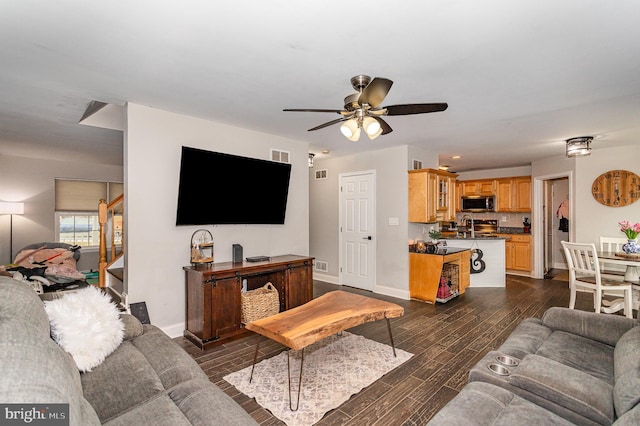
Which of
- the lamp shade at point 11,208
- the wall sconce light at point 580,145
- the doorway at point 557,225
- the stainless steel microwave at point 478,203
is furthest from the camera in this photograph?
the stainless steel microwave at point 478,203

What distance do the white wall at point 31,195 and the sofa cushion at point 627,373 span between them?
7.87m

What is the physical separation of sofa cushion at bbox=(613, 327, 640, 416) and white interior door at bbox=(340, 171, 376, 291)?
391cm

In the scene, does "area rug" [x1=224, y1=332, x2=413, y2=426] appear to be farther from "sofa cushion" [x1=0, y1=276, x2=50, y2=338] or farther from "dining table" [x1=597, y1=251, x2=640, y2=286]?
"dining table" [x1=597, y1=251, x2=640, y2=286]

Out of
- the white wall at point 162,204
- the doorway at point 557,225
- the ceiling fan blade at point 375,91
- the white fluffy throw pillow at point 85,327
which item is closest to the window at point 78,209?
the white wall at point 162,204

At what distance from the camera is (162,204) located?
3.45 metres

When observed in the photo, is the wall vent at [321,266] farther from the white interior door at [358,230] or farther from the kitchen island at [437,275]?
the kitchen island at [437,275]

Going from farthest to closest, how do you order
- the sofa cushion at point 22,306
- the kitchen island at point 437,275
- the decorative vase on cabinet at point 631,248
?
the kitchen island at point 437,275 < the decorative vase on cabinet at point 631,248 < the sofa cushion at point 22,306

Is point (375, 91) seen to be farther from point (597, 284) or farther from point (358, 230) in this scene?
point (597, 284)

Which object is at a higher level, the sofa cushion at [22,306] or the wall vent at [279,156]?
the wall vent at [279,156]

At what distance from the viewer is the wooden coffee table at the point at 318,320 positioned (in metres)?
2.28

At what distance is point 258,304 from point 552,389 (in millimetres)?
2795

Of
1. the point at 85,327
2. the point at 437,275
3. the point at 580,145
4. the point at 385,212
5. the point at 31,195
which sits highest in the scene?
the point at 580,145

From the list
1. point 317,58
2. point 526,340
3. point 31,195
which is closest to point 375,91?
point 317,58

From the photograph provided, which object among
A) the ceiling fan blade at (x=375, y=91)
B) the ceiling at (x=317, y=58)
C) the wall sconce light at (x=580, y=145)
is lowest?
the ceiling fan blade at (x=375, y=91)
